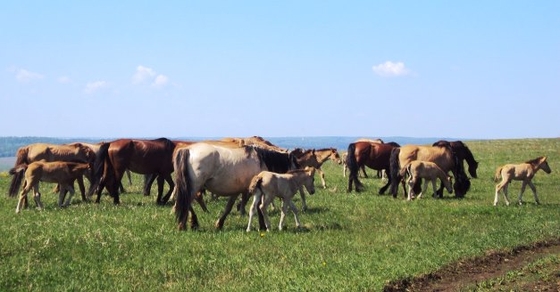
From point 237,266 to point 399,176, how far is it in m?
13.4

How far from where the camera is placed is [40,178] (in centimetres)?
1800

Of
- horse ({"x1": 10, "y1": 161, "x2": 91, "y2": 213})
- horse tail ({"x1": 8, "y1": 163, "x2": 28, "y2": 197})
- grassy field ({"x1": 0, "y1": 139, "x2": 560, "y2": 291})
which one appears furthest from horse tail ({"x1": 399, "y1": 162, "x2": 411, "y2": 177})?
horse tail ({"x1": 8, "y1": 163, "x2": 28, "y2": 197})

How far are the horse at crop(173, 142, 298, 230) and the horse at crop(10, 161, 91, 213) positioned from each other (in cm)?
490

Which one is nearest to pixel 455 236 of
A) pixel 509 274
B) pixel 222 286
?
pixel 509 274

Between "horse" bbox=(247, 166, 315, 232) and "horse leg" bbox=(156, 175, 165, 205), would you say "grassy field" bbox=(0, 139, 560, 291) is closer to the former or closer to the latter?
"horse" bbox=(247, 166, 315, 232)

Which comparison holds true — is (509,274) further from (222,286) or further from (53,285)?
(53,285)

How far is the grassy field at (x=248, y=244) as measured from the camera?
10.2 metres

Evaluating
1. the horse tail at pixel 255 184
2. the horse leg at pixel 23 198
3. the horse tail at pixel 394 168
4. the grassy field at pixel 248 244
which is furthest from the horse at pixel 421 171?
the horse leg at pixel 23 198

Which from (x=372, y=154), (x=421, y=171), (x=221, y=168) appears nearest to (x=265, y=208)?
(x=221, y=168)

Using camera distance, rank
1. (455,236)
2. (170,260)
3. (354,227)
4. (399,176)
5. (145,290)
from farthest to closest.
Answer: (399,176)
(354,227)
(455,236)
(170,260)
(145,290)

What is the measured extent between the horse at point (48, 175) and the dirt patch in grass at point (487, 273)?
11.6 m

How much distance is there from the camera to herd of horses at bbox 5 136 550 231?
49.4ft

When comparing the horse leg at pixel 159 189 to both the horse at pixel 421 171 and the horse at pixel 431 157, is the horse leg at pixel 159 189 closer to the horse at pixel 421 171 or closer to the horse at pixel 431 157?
the horse at pixel 421 171

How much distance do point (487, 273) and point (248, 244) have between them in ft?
16.0
